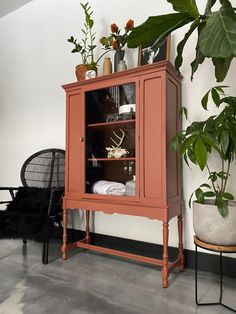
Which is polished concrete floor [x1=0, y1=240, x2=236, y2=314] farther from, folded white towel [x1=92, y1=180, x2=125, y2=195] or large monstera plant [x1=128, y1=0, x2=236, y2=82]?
large monstera plant [x1=128, y1=0, x2=236, y2=82]

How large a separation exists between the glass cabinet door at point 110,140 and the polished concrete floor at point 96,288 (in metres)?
0.62

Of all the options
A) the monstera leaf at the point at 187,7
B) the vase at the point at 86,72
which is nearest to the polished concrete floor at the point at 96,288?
the monstera leaf at the point at 187,7

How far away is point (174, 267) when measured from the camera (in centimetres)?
189

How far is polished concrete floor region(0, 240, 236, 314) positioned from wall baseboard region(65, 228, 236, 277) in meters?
0.08

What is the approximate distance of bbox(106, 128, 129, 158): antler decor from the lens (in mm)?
2061

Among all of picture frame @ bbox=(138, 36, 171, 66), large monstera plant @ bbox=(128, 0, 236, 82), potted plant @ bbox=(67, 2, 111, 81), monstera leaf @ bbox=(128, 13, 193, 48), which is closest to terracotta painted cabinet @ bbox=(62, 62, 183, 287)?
picture frame @ bbox=(138, 36, 171, 66)

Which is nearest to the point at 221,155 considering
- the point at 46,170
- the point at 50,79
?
the point at 46,170

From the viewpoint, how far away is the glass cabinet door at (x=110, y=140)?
6.56 feet

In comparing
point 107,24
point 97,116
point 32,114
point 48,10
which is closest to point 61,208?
point 97,116

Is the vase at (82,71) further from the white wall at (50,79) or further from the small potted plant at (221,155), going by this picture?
the small potted plant at (221,155)

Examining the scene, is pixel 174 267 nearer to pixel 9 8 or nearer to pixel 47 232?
pixel 47 232

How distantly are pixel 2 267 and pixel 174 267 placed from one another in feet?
4.49

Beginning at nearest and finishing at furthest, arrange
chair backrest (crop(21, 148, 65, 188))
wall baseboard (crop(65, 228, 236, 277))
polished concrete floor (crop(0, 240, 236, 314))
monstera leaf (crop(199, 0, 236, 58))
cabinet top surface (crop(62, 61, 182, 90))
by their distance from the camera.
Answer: monstera leaf (crop(199, 0, 236, 58)), polished concrete floor (crop(0, 240, 236, 314)), cabinet top surface (crop(62, 61, 182, 90)), wall baseboard (crop(65, 228, 236, 277)), chair backrest (crop(21, 148, 65, 188))

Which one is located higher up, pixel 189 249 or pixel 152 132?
pixel 152 132
